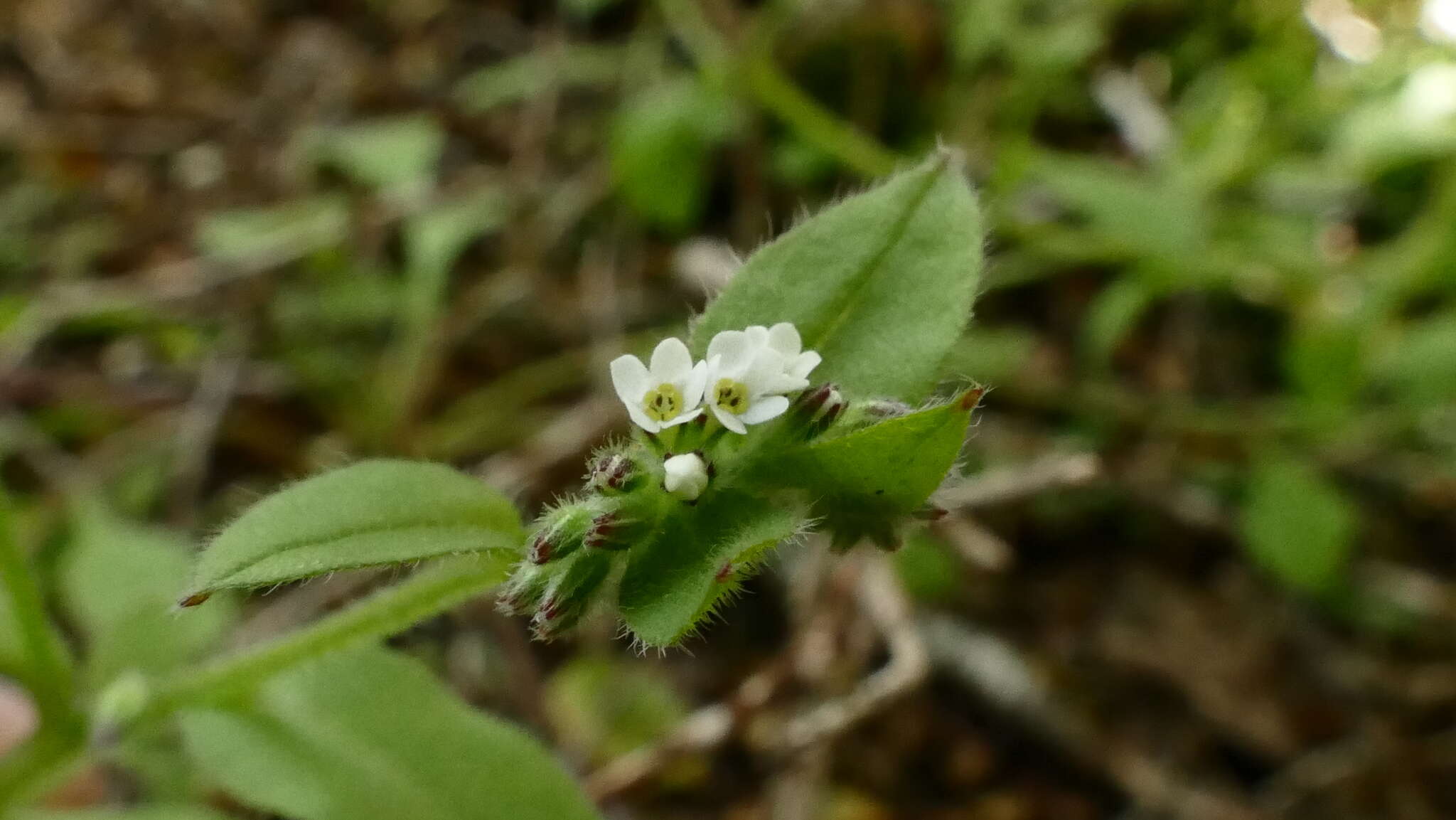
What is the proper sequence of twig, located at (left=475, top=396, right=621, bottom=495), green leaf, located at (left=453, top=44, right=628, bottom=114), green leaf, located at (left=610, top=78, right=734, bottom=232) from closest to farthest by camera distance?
twig, located at (left=475, top=396, right=621, bottom=495), green leaf, located at (left=610, top=78, right=734, bottom=232), green leaf, located at (left=453, top=44, right=628, bottom=114)

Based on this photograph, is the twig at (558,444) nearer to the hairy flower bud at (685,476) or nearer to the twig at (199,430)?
the twig at (199,430)

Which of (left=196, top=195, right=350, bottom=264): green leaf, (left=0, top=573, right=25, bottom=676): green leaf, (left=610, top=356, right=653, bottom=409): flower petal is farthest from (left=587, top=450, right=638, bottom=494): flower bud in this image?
(left=196, top=195, right=350, bottom=264): green leaf

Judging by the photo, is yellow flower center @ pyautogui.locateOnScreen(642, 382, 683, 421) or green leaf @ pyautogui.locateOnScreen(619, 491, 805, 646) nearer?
green leaf @ pyautogui.locateOnScreen(619, 491, 805, 646)

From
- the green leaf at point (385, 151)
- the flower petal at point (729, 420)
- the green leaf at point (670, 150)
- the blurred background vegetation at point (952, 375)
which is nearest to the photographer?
the flower petal at point (729, 420)

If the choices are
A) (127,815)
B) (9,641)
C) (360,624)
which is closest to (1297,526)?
(360,624)

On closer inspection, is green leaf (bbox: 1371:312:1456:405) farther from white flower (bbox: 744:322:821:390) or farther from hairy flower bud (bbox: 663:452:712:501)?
hairy flower bud (bbox: 663:452:712:501)

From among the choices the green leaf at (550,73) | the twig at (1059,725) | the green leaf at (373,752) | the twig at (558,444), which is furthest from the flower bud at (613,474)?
the green leaf at (550,73)
